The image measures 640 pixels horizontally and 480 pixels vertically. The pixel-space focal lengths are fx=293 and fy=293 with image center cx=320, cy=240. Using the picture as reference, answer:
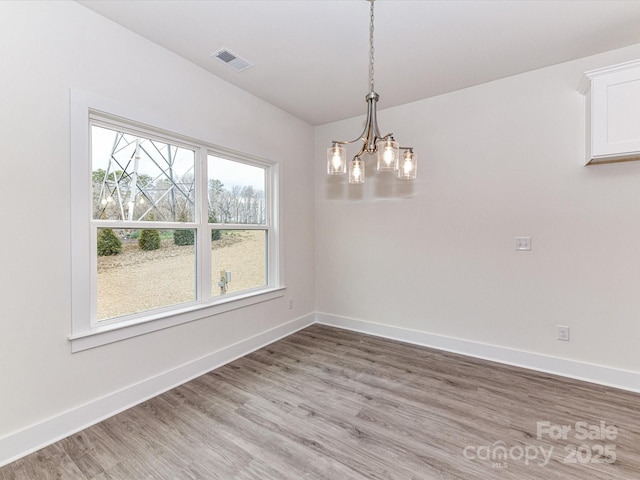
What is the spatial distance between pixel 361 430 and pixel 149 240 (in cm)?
210

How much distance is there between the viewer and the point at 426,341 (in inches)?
127

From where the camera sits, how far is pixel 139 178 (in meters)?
2.30

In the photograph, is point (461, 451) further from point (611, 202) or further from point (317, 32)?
point (317, 32)

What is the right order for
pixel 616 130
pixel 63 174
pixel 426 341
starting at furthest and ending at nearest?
pixel 426 341
pixel 616 130
pixel 63 174

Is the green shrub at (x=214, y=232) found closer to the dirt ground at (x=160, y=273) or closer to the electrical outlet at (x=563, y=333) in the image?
the dirt ground at (x=160, y=273)

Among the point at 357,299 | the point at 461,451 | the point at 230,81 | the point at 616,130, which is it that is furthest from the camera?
the point at 357,299

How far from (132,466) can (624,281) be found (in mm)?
3656

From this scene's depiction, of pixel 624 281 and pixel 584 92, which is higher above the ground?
pixel 584 92

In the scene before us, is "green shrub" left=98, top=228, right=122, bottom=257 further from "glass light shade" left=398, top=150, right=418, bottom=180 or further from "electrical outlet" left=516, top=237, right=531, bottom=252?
"electrical outlet" left=516, top=237, right=531, bottom=252

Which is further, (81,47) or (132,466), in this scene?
(81,47)

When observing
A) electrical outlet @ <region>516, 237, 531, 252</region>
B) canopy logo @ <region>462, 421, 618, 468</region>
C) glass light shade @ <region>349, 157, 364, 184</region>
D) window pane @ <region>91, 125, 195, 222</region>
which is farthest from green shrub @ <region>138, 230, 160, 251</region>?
electrical outlet @ <region>516, 237, 531, 252</region>

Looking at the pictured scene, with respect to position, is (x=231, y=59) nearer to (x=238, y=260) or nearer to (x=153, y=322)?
(x=238, y=260)

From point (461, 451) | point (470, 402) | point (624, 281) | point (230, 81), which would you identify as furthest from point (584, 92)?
point (230, 81)

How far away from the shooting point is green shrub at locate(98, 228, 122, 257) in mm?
2078
